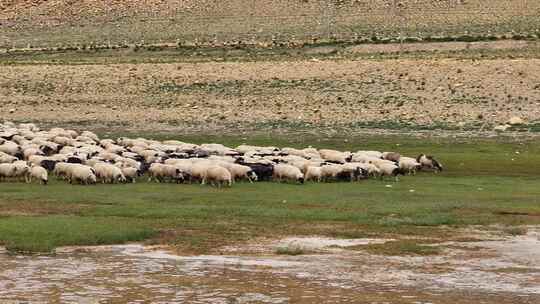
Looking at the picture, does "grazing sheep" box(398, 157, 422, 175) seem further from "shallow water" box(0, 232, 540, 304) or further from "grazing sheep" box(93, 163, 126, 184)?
"shallow water" box(0, 232, 540, 304)

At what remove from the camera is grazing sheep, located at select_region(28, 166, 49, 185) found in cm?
2478

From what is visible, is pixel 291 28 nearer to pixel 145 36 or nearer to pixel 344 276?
pixel 145 36

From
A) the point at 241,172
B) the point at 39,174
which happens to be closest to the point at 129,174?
the point at 39,174

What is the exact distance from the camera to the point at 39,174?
2486 cm

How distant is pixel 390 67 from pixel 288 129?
1044cm

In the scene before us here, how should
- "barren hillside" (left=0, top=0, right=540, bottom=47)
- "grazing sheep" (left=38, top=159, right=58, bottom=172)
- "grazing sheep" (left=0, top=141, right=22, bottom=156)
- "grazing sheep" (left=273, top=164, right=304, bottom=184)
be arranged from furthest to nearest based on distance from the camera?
1. "barren hillside" (left=0, top=0, right=540, bottom=47)
2. "grazing sheep" (left=0, top=141, right=22, bottom=156)
3. "grazing sheep" (left=38, top=159, right=58, bottom=172)
4. "grazing sheep" (left=273, top=164, right=304, bottom=184)

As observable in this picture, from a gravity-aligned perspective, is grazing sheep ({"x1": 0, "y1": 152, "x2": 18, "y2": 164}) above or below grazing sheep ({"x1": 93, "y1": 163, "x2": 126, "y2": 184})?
above

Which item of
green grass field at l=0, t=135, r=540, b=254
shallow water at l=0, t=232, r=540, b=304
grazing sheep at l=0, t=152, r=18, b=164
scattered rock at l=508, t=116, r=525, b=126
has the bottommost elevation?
shallow water at l=0, t=232, r=540, b=304

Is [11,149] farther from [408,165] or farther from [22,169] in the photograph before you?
[408,165]

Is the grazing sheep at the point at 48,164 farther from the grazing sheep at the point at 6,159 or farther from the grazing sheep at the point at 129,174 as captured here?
the grazing sheep at the point at 129,174

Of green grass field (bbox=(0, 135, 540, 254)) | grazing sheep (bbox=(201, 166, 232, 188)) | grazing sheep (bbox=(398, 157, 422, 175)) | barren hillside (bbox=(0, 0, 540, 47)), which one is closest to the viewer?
green grass field (bbox=(0, 135, 540, 254))

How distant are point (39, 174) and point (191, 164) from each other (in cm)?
328

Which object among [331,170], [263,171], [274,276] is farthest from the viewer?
[331,170]

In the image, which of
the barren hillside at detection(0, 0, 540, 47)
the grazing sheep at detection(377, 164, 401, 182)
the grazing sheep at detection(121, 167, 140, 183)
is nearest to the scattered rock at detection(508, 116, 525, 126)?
the grazing sheep at detection(377, 164, 401, 182)
